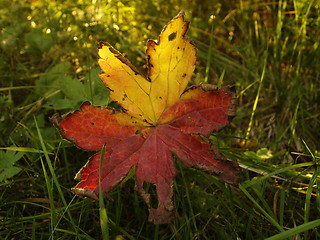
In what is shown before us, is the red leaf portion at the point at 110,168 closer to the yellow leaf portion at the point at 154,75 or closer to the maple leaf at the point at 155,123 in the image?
the maple leaf at the point at 155,123

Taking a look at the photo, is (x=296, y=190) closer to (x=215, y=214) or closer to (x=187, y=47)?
(x=215, y=214)

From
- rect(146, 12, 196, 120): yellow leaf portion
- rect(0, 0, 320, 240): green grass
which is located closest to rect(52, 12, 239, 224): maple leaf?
rect(146, 12, 196, 120): yellow leaf portion

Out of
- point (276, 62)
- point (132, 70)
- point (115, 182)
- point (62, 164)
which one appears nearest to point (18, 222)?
point (62, 164)

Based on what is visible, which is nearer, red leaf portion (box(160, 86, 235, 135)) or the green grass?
red leaf portion (box(160, 86, 235, 135))

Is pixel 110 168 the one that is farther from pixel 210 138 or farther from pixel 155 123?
pixel 210 138

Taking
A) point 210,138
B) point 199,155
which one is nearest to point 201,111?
point 199,155

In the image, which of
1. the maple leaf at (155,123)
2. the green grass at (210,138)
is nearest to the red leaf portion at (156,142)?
the maple leaf at (155,123)

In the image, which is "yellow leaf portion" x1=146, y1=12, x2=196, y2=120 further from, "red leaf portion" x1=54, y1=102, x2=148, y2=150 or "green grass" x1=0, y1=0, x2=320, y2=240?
"green grass" x1=0, y1=0, x2=320, y2=240
